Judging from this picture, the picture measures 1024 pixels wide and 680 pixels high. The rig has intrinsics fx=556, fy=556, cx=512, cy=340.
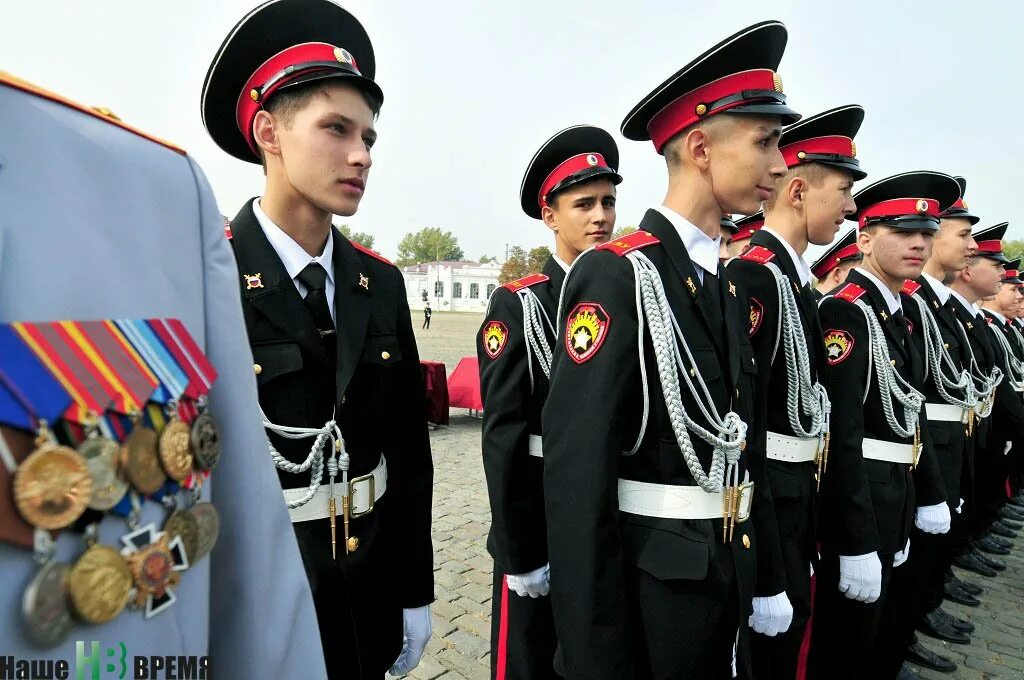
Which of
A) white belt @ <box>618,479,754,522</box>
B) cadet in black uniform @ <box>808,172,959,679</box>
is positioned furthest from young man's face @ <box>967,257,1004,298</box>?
white belt @ <box>618,479,754,522</box>

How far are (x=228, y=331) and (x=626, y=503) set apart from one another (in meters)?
1.47

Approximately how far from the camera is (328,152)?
183 centimetres

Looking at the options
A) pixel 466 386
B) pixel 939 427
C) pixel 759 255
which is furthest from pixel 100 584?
pixel 466 386

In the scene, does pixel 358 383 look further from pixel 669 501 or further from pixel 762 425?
pixel 762 425

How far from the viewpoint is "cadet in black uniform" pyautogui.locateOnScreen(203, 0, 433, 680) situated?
5.87 feet

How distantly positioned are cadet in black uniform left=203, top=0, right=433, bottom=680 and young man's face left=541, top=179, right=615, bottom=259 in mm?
1916

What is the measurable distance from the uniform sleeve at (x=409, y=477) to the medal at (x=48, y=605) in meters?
1.50

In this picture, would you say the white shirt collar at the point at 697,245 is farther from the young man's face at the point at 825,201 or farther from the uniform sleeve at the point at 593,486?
the young man's face at the point at 825,201

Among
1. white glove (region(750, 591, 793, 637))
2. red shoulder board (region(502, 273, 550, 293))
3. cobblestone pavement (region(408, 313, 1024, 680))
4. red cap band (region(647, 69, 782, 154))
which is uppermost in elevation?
red cap band (region(647, 69, 782, 154))

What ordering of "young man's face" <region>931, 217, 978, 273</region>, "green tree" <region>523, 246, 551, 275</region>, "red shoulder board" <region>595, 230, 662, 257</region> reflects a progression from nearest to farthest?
"red shoulder board" <region>595, 230, 662, 257</region> → "young man's face" <region>931, 217, 978, 273</region> → "green tree" <region>523, 246, 551, 275</region>

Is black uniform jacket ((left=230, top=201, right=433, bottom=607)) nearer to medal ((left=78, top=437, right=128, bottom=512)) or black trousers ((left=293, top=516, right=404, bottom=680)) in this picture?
black trousers ((left=293, top=516, right=404, bottom=680))

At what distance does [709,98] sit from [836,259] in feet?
16.1

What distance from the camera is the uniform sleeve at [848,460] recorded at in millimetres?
2814

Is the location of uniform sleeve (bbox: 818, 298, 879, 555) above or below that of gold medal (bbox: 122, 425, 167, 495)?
below
